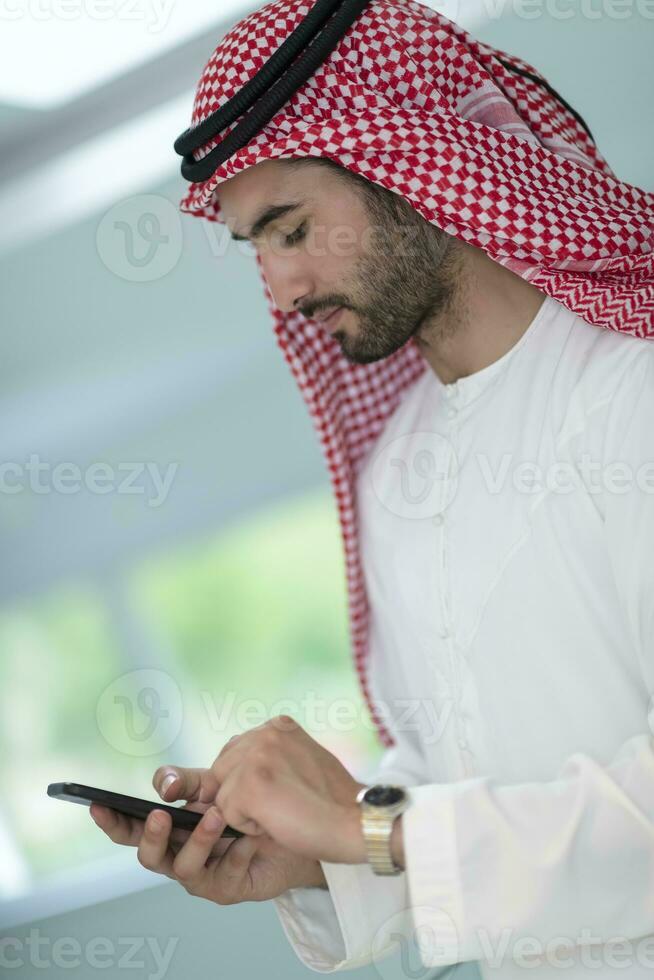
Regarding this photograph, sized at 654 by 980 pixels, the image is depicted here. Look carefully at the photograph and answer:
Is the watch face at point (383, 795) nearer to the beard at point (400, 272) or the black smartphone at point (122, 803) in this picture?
the black smartphone at point (122, 803)

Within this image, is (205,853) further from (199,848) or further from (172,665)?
(172,665)

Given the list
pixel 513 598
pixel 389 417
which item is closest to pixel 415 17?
pixel 389 417

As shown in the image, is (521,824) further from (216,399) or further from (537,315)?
(216,399)

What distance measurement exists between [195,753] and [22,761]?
16.7 inches

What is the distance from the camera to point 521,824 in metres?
1.19

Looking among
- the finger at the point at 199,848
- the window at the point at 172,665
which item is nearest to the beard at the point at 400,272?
the finger at the point at 199,848

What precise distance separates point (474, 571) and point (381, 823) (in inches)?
17.3

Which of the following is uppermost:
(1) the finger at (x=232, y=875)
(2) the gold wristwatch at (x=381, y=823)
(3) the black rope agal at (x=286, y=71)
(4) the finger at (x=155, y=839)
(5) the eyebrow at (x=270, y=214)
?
(3) the black rope agal at (x=286, y=71)

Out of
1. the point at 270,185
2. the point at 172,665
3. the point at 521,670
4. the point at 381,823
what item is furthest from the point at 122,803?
the point at 172,665

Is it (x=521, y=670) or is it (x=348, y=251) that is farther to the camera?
(x=348, y=251)

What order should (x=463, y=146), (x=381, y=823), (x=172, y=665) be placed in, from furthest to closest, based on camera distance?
(x=172, y=665), (x=463, y=146), (x=381, y=823)

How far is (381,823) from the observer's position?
1.20m

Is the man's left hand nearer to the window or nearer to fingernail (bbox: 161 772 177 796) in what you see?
fingernail (bbox: 161 772 177 796)

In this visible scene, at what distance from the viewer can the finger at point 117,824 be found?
1284 millimetres
